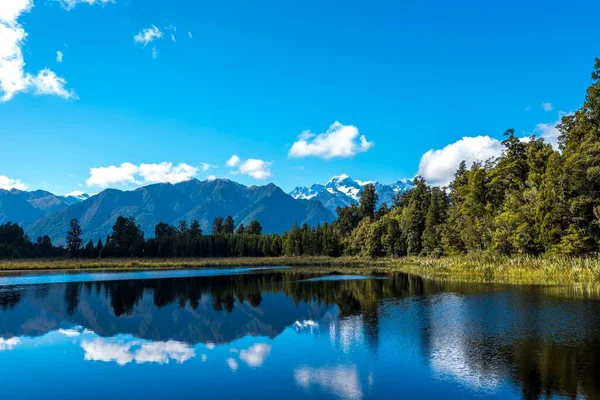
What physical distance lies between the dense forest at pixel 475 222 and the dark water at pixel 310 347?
26338 mm

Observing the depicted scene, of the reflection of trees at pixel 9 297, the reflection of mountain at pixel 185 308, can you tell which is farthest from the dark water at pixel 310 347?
the reflection of trees at pixel 9 297

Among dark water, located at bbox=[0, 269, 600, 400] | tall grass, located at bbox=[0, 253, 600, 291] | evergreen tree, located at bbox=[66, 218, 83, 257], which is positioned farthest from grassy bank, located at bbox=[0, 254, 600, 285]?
evergreen tree, located at bbox=[66, 218, 83, 257]

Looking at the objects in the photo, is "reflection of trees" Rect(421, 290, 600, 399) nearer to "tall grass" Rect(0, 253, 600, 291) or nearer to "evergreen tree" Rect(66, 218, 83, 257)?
"tall grass" Rect(0, 253, 600, 291)

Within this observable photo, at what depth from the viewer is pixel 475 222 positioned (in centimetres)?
9231

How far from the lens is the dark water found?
17031 millimetres

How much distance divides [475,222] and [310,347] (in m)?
77.8

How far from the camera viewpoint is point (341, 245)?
16425cm

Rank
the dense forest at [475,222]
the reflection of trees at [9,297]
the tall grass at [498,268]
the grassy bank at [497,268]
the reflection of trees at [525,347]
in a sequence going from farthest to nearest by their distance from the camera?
the dense forest at [475,222], the grassy bank at [497,268], the tall grass at [498,268], the reflection of trees at [9,297], the reflection of trees at [525,347]

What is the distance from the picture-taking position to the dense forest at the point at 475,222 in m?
59.9

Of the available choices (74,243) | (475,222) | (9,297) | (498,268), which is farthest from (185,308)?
(74,243)

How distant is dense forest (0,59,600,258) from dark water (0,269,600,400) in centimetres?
2634

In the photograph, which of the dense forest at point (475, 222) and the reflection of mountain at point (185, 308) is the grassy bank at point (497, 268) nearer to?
the dense forest at point (475, 222)

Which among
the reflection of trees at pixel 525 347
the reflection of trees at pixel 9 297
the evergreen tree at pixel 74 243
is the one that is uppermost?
the evergreen tree at pixel 74 243

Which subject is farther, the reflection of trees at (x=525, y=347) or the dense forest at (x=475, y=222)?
the dense forest at (x=475, y=222)
